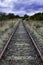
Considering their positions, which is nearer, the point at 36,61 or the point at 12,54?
the point at 36,61

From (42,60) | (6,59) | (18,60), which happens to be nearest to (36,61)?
(42,60)

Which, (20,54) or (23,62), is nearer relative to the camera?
(23,62)

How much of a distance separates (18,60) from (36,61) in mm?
683

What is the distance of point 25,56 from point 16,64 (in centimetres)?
114

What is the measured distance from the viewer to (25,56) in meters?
7.36

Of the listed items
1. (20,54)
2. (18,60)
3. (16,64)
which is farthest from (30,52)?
(16,64)

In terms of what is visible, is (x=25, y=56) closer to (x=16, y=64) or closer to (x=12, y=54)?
(x=12, y=54)

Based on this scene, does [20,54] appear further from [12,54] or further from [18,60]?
[18,60]

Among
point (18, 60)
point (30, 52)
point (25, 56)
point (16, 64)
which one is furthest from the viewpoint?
point (30, 52)

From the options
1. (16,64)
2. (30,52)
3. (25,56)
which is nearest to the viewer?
(16,64)

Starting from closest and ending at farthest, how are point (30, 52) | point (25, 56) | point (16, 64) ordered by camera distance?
point (16, 64), point (25, 56), point (30, 52)

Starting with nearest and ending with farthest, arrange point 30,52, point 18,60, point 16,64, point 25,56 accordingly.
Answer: point 16,64
point 18,60
point 25,56
point 30,52

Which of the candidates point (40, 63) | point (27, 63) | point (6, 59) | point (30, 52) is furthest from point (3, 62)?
point (30, 52)

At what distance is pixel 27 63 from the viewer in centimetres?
636
